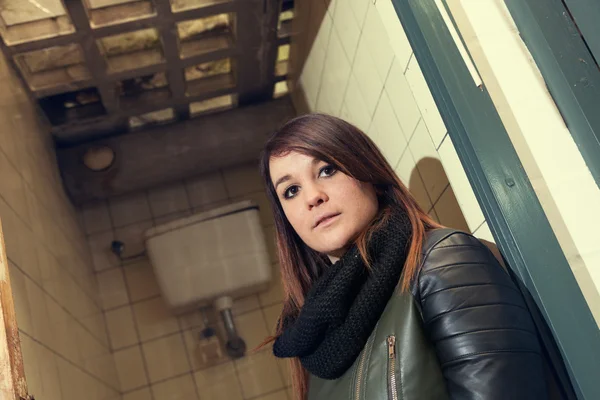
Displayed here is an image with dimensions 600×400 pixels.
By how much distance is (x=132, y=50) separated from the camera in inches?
81.3

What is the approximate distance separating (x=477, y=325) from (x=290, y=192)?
18.4 inches

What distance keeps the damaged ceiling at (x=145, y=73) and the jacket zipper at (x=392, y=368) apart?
Result: 143 cm

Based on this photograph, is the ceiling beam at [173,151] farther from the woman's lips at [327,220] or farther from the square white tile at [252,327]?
the woman's lips at [327,220]

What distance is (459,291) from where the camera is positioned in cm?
86

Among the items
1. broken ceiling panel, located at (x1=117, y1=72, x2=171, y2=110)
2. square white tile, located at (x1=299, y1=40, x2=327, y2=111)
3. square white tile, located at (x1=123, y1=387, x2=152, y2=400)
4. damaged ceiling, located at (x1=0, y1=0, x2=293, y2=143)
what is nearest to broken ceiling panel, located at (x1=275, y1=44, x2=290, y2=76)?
damaged ceiling, located at (x1=0, y1=0, x2=293, y2=143)

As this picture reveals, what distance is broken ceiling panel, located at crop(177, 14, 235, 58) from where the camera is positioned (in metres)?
2.06

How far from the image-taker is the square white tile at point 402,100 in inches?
49.7

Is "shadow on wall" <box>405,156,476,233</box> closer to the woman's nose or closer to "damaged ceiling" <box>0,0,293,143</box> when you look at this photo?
the woman's nose

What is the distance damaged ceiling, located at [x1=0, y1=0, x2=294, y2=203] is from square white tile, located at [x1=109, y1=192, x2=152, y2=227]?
0.12m

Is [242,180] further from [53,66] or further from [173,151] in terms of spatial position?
[53,66]

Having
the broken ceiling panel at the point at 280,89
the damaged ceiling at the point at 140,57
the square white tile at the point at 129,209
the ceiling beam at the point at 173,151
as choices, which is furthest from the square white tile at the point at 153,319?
the broken ceiling panel at the point at 280,89

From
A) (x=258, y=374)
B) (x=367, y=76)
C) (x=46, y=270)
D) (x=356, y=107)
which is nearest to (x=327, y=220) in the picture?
(x=367, y=76)

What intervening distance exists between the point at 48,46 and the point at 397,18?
124 cm

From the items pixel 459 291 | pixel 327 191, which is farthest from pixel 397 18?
pixel 459 291
